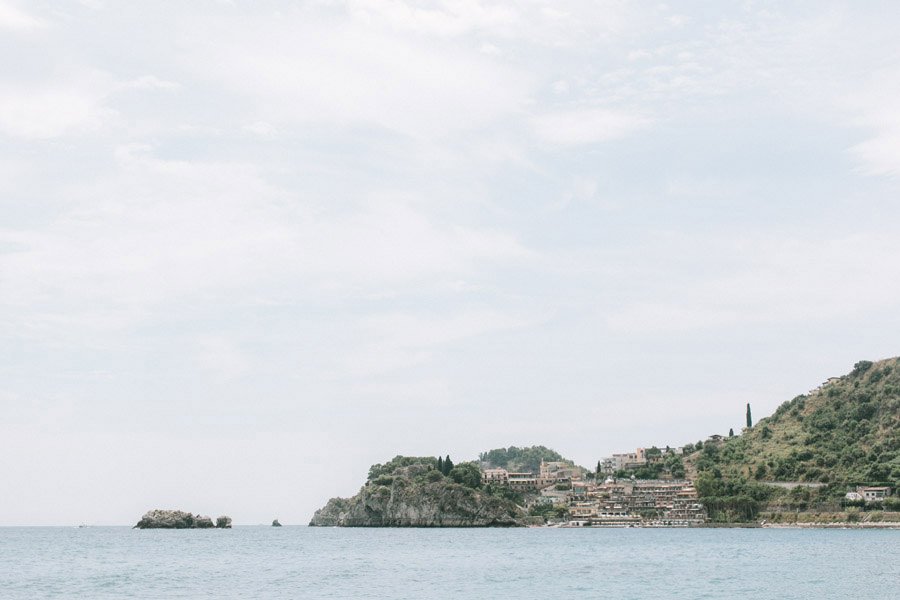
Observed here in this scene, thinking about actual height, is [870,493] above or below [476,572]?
above

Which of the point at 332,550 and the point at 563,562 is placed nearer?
the point at 563,562

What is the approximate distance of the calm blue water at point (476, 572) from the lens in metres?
68.7

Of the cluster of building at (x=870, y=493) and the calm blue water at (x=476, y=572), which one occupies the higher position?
the cluster of building at (x=870, y=493)

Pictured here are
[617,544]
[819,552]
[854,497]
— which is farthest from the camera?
[854,497]

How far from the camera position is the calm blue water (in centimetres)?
6869

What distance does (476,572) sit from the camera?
87.2 m

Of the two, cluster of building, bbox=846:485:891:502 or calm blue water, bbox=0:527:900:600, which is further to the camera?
cluster of building, bbox=846:485:891:502

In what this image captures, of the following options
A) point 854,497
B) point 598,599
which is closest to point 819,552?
point 598,599

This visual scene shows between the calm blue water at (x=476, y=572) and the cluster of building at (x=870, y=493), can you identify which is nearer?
the calm blue water at (x=476, y=572)

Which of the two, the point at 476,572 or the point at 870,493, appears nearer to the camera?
the point at 476,572

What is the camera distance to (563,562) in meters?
99.1

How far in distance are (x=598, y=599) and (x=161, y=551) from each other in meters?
82.4

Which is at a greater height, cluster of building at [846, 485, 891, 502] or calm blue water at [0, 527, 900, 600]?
cluster of building at [846, 485, 891, 502]

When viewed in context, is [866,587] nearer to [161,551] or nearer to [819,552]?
[819,552]
